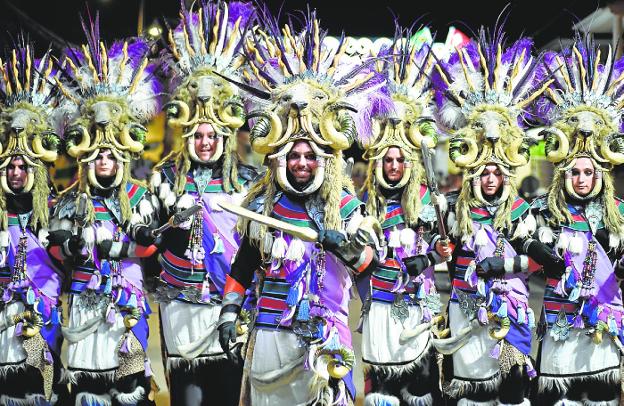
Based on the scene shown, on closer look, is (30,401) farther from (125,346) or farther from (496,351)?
(496,351)

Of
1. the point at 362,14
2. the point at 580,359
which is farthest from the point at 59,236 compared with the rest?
the point at 362,14

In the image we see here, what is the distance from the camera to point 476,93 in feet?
16.6

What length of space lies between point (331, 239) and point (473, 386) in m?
1.75

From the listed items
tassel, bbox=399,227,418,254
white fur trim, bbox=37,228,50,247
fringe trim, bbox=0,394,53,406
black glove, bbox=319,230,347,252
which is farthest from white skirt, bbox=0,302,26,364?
black glove, bbox=319,230,347,252

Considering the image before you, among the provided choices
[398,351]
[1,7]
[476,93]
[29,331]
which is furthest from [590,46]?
[1,7]

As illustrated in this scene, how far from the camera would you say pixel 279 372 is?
12.2ft

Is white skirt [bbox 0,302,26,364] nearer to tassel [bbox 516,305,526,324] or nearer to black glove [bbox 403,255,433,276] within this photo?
black glove [bbox 403,255,433,276]

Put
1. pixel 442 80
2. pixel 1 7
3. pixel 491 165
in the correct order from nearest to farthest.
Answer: pixel 491 165
pixel 442 80
pixel 1 7

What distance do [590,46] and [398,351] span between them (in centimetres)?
196

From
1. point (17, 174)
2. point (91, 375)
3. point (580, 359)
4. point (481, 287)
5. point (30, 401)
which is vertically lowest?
point (30, 401)

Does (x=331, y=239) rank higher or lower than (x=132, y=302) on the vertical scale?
higher

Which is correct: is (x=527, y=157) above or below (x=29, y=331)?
above

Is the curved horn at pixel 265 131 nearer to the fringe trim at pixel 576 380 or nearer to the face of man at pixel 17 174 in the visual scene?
the face of man at pixel 17 174

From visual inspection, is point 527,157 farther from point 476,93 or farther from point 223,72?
point 223,72
